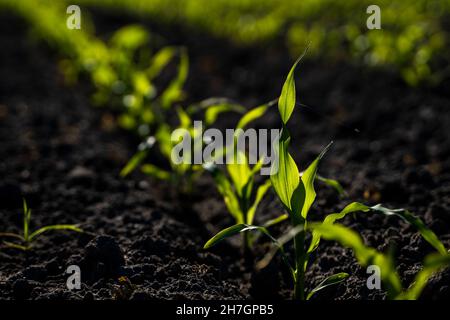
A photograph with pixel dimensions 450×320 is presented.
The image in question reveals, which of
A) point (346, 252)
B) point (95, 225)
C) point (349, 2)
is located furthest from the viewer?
point (349, 2)

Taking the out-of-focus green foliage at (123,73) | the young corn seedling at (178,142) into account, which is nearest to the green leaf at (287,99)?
the young corn seedling at (178,142)

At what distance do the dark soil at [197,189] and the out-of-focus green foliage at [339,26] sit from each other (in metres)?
0.23

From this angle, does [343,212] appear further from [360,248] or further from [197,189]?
[197,189]

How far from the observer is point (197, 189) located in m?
2.94

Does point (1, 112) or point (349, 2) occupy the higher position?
point (349, 2)

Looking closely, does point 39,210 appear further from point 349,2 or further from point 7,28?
point 7,28

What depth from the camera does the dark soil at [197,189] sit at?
186 centimetres

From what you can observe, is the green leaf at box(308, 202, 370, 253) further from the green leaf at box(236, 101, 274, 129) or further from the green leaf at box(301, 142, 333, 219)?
the green leaf at box(236, 101, 274, 129)

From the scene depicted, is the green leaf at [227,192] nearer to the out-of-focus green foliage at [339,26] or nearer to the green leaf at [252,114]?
the green leaf at [252,114]

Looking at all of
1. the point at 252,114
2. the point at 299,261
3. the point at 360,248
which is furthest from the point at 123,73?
the point at 360,248

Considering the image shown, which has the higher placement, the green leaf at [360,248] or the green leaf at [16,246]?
the green leaf at [360,248]

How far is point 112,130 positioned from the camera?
3830mm
